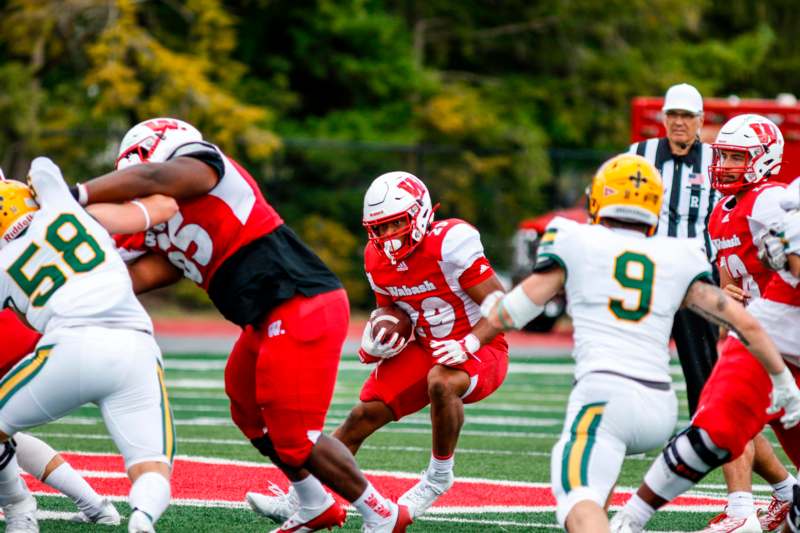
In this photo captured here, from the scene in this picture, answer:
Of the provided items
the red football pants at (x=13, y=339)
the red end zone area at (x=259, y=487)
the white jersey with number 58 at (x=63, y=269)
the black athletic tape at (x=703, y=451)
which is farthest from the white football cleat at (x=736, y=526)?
the red football pants at (x=13, y=339)

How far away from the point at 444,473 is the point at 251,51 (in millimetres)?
16068

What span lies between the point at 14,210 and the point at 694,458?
2.66m

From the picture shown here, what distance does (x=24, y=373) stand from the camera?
15.6 ft

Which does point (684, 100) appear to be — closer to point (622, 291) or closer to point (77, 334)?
point (622, 291)

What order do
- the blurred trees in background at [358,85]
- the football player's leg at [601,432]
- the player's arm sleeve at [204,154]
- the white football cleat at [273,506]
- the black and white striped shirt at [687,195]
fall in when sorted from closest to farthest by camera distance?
1. the football player's leg at [601,432]
2. the player's arm sleeve at [204,154]
3. the white football cleat at [273,506]
4. the black and white striped shirt at [687,195]
5. the blurred trees in background at [358,85]

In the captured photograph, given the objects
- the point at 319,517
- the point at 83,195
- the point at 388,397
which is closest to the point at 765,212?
the point at 388,397

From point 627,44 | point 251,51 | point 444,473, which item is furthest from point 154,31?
point 444,473

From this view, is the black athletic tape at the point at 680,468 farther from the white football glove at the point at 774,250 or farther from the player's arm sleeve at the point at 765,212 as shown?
the player's arm sleeve at the point at 765,212

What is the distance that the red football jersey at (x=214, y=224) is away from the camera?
5172mm

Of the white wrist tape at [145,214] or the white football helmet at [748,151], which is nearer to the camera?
the white wrist tape at [145,214]

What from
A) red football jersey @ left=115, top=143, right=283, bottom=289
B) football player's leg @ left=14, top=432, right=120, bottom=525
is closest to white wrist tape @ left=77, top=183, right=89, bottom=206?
red football jersey @ left=115, top=143, right=283, bottom=289

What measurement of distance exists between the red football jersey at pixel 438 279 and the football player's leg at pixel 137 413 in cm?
167

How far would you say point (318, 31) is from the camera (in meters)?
21.6

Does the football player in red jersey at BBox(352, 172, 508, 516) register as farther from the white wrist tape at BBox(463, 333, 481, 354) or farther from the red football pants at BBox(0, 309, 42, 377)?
the red football pants at BBox(0, 309, 42, 377)
